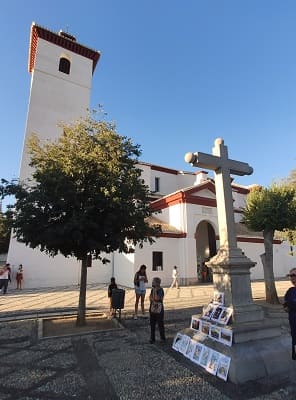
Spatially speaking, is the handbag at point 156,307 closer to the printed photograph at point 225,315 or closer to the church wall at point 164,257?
the printed photograph at point 225,315

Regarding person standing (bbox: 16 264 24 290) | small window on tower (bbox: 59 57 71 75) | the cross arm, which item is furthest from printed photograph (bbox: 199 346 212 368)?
small window on tower (bbox: 59 57 71 75)

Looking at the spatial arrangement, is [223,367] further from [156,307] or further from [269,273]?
[269,273]

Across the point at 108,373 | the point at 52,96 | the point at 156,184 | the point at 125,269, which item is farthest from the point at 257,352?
the point at 156,184

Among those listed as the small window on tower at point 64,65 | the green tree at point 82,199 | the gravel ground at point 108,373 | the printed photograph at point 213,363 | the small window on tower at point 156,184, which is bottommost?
the gravel ground at point 108,373

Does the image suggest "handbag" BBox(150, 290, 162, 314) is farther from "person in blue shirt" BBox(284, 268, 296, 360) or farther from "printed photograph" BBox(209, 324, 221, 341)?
"person in blue shirt" BBox(284, 268, 296, 360)

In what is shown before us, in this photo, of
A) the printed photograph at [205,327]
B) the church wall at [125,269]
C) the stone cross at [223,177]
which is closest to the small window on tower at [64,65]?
the church wall at [125,269]

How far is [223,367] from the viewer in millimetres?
4605

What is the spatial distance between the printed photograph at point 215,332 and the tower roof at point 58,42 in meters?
28.3

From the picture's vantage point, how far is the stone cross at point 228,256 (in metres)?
5.46

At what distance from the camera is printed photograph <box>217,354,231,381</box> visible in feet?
14.8

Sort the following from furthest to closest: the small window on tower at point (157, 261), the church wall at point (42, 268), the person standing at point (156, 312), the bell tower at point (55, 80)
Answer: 1. the bell tower at point (55, 80)
2. the small window on tower at point (157, 261)
3. the church wall at point (42, 268)
4. the person standing at point (156, 312)

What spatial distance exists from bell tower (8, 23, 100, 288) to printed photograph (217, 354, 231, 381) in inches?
747

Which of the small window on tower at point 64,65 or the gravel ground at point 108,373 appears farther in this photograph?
the small window on tower at point 64,65

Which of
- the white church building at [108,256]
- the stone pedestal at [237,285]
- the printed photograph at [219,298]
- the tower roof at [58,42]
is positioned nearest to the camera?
the stone pedestal at [237,285]
